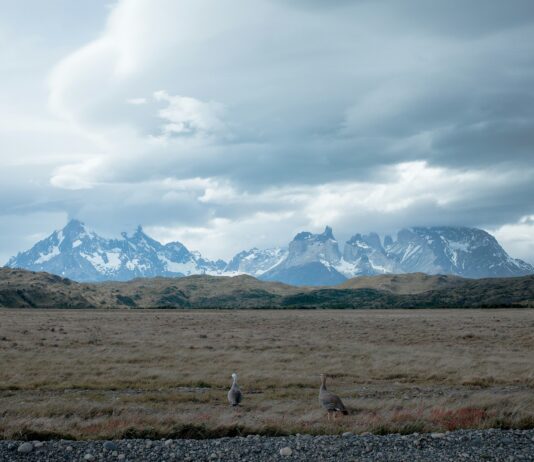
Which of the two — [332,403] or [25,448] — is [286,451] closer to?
[332,403]

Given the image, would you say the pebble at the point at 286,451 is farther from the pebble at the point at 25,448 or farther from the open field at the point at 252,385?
the pebble at the point at 25,448

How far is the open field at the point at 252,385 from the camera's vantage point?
15.3 metres

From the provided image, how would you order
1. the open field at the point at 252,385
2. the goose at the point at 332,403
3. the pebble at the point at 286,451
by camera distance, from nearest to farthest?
the pebble at the point at 286,451, the open field at the point at 252,385, the goose at the point at 332,403

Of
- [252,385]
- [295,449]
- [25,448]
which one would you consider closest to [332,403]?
[295,449]

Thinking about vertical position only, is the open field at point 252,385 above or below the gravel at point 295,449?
below

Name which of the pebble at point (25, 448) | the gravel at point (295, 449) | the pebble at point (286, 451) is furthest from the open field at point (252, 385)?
the pebble at point (286, 451)

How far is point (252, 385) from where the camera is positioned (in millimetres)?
24469

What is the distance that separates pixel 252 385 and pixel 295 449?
40.1 ft

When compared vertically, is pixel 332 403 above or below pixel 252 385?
above

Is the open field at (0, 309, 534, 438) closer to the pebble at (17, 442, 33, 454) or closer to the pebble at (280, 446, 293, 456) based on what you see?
the pebble at (17, 442, 33, 454)

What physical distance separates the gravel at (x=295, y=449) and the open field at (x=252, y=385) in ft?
4.25

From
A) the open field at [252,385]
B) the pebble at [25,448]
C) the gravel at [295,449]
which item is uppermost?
the pebble at [25,448]

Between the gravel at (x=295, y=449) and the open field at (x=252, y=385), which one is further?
the open field at (x=252, y=385)

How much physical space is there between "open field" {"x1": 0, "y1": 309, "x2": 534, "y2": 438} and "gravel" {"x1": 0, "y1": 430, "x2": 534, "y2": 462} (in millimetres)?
1294
